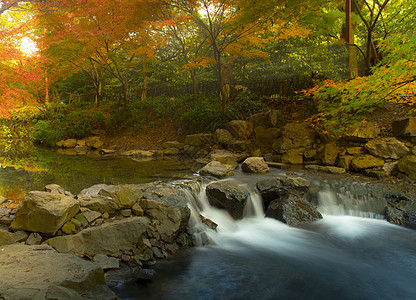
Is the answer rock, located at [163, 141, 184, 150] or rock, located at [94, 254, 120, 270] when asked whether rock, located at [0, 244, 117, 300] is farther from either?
rock, located at [163, 141, 184, 150]

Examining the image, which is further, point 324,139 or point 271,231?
point 324,139

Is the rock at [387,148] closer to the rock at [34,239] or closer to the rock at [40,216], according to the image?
the rock at [40,216]

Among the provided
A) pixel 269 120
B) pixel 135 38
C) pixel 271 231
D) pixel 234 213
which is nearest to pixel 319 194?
pixel 271 231

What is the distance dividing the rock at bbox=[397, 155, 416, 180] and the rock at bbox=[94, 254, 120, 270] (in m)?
7.77

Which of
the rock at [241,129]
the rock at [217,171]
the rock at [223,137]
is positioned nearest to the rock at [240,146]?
the rock at [223,137]

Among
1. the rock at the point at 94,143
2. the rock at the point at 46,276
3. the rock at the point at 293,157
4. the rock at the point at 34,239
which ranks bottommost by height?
the rock at the point at 46,276

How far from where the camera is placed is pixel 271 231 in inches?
218

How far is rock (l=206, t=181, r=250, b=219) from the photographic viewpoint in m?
5.81

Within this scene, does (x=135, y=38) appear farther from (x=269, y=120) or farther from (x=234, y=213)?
(x=234, y=213)

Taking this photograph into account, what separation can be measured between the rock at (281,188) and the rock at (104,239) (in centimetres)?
335

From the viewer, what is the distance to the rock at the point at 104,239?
3.62 m

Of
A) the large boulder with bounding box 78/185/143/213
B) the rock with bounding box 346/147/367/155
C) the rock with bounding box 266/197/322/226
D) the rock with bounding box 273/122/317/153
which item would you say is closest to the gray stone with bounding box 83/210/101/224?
the large boulder with bounding box 78/185/143/213

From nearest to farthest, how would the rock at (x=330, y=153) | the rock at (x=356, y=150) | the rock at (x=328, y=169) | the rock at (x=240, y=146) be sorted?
the rock at (x=328, y=169)
the rock at (x=356, y=150)
the rock at (x=330, y=153)
the rock at (x=240, y=146)

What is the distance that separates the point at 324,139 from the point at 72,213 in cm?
887
